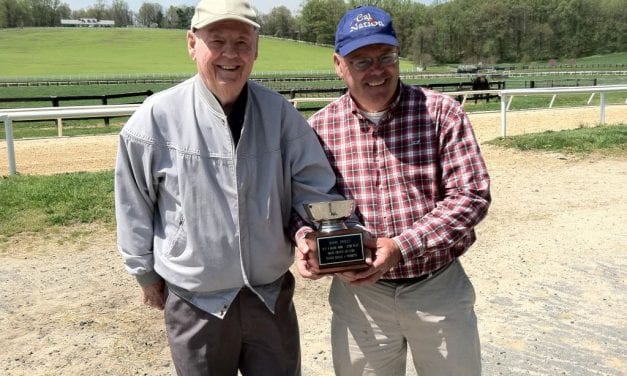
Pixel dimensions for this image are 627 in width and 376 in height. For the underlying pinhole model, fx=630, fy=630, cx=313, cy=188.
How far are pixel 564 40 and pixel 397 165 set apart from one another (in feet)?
353

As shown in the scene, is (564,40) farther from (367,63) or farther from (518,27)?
(367,63)

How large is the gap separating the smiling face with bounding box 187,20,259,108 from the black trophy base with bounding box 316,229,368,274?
620 millimetres

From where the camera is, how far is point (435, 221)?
231cm

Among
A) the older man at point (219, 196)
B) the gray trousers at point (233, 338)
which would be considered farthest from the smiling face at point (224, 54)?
the gray trousers at point (233, 338)

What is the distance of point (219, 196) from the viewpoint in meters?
2.24

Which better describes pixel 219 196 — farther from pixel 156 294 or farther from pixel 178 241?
pixel 156 294

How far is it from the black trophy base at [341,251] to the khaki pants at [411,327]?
12.3 inches

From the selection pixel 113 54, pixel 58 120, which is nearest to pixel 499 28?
pixel 113 54

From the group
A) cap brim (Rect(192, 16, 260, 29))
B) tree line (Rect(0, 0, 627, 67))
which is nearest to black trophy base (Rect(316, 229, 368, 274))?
cap brim (Rect(192, 16, 260, 29))

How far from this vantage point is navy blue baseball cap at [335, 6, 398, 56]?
92.7 inches

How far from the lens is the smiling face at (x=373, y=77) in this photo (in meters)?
2.40

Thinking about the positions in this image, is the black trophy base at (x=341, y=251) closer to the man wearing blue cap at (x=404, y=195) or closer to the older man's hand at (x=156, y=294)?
the man wearing blue cap at (x=404, y=195)

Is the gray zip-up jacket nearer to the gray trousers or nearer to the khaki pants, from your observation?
the gray trousers

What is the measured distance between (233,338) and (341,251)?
0.52m
